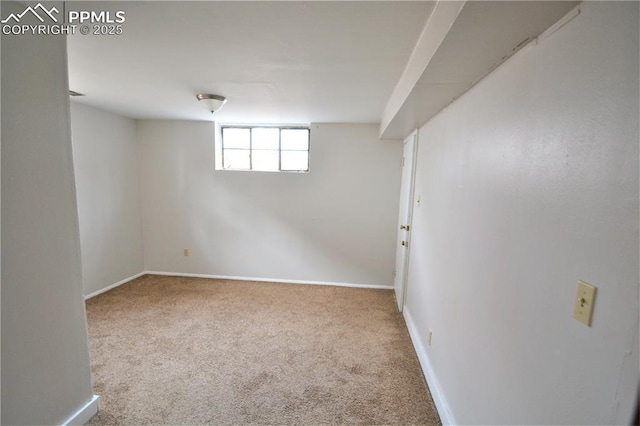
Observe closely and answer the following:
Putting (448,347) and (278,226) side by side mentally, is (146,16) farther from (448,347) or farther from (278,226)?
(278,226)

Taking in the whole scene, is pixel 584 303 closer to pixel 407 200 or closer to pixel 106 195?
pixel 407 200

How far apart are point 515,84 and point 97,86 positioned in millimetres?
3006

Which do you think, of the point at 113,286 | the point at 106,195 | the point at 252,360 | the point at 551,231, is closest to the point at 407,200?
the point at 551,231

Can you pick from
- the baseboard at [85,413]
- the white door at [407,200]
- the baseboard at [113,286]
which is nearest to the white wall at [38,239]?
the baseboard at [85,413]

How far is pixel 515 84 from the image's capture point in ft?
3.26

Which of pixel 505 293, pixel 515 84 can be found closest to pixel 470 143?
pixel 515 84

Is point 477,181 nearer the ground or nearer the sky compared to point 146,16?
nearer the ground

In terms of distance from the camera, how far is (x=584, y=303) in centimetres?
67

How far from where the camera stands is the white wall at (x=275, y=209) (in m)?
3.38

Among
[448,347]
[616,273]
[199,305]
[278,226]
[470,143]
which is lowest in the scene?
[199,305]

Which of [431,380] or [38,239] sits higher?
[38,239]

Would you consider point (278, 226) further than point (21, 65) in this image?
Yes

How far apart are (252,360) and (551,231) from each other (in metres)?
2.13

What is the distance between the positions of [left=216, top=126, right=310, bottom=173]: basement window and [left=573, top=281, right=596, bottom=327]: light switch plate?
10.1 feet
